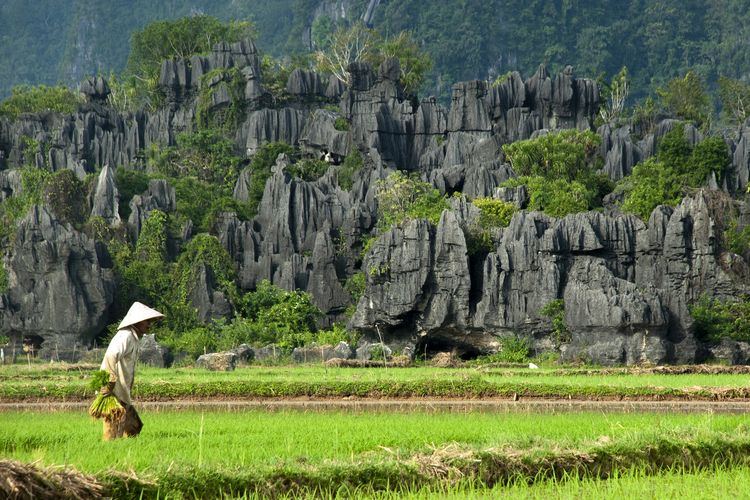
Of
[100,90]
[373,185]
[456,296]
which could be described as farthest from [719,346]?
[100,90]

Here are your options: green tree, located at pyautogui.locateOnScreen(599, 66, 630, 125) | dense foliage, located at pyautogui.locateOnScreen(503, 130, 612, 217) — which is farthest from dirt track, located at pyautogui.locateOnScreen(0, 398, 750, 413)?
green tree, located at pyautogui.locateOnScreen(599, 66, 630, 125)

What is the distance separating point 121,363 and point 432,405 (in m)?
9.41

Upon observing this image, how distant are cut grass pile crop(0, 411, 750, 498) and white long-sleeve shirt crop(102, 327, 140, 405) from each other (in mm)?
625

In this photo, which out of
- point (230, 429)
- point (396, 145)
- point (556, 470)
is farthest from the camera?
point (396, 145)

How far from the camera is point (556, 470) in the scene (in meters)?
12.0

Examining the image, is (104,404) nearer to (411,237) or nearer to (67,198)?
(411,237)

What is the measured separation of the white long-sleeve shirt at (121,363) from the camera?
1393 centimetres

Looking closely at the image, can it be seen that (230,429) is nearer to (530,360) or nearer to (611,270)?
(530,360)

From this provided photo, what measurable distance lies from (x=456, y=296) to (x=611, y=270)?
6.03 meters

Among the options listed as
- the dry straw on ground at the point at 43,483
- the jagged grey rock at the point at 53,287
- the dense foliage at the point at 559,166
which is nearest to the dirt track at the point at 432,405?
the dry straw on ground at the point at 43,483

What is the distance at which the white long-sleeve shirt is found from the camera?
13.9 metres

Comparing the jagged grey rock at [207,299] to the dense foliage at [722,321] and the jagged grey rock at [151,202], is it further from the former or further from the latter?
the dense foliage at [722,321]

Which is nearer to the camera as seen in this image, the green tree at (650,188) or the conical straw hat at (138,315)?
the conical straw hat at (138,315)

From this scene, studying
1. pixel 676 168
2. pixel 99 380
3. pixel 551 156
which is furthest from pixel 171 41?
pixel 99 380
